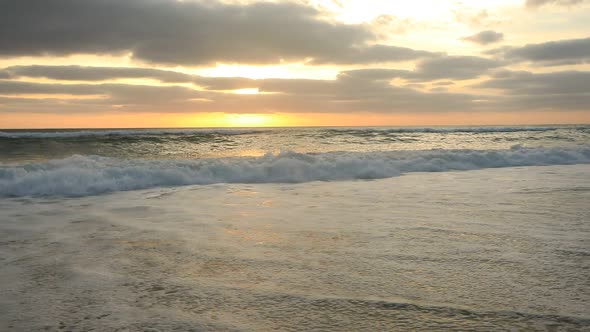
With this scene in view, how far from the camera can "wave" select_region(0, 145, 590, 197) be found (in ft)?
25.4

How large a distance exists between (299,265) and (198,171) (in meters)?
6.80

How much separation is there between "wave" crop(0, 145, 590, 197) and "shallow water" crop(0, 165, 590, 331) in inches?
62.6

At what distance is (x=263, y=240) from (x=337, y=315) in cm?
181

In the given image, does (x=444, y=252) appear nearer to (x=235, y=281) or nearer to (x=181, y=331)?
(x=235, y=281)

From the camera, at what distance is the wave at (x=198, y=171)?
25.4ft

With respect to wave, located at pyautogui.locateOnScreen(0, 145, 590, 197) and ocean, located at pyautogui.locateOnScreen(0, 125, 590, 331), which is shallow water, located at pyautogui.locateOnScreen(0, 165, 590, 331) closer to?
ocean, located at pyautogui.locateOnScreen(0, 125, 590, 331)

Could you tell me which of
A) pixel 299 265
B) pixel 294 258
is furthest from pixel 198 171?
pixel 299 265

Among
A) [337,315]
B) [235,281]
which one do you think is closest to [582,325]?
[337,315]

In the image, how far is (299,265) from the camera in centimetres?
324

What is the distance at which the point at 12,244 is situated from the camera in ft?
13.1


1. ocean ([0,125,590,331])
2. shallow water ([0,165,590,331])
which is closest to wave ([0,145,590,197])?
ocean ([0,125,590,331])

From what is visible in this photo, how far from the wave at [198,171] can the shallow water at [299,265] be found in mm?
1591

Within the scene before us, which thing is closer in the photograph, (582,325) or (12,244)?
(582,325)

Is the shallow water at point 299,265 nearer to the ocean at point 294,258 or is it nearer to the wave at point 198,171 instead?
the ocean at point 294,258
